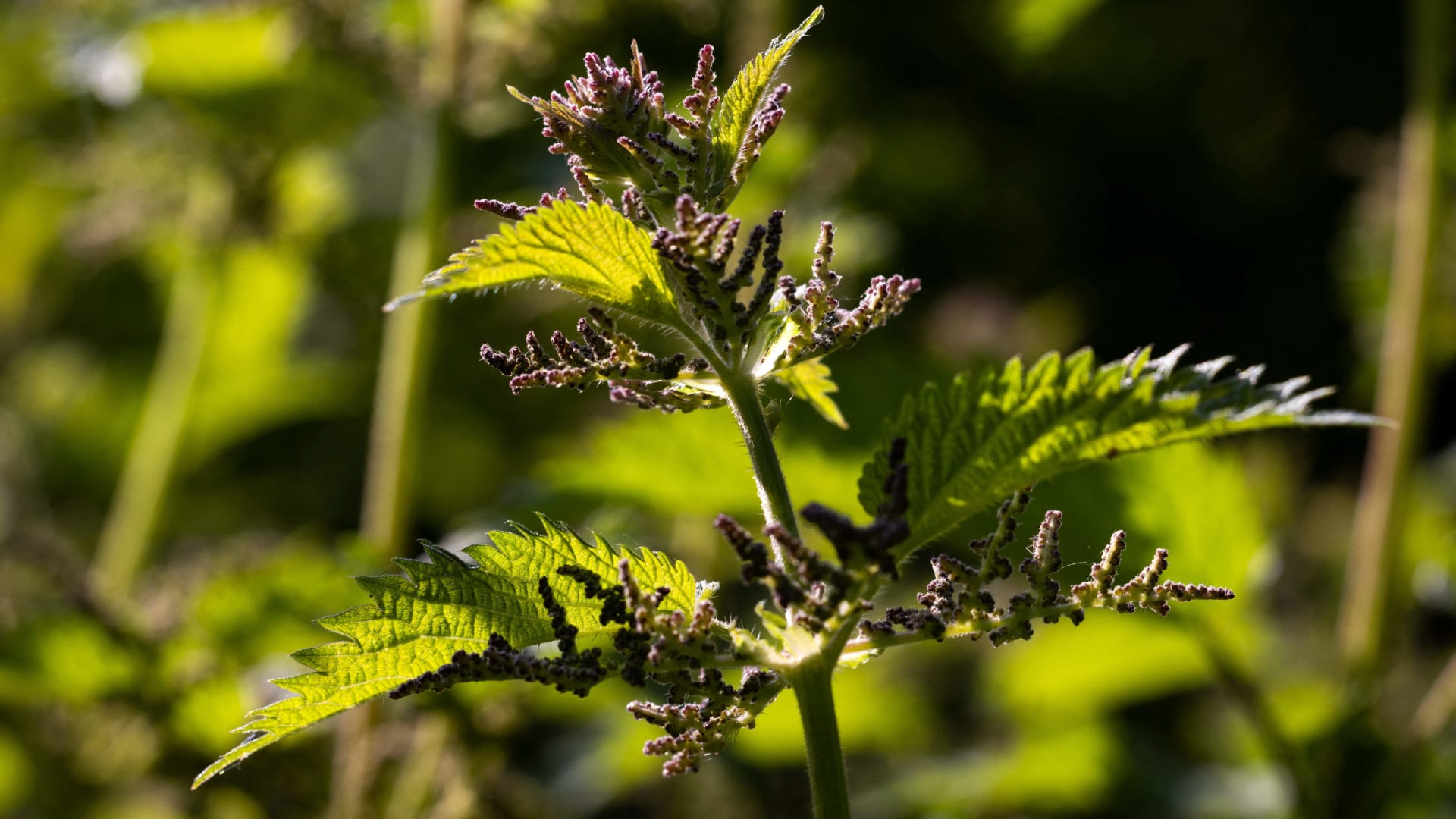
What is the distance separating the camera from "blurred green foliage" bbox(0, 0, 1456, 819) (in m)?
1.29

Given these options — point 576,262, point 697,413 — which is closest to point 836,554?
point 576,262

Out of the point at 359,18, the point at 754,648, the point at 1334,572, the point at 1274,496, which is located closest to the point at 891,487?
the point at 754,648

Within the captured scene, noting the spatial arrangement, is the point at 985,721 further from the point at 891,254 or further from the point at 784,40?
the point at 784,40

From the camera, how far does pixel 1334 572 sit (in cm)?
259

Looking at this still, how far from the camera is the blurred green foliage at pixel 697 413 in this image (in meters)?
1.29

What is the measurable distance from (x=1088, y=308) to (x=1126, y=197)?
560 millimetres

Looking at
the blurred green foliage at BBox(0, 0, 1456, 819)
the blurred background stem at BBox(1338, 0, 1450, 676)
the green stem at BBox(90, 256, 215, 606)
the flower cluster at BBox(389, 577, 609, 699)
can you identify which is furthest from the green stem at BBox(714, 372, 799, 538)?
the green stem at BBox(90, 256, 215, 606)

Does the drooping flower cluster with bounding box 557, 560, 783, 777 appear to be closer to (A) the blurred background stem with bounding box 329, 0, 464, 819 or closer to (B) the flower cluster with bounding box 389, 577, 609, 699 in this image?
(B) the flower cluster with bounding box 389, 577, 609, 699

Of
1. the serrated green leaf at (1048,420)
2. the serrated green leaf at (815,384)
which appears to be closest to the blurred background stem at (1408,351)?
the serrated green leaf at (1048,420)

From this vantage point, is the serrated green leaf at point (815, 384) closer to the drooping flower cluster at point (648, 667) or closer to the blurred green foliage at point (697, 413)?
the drooping flower cluster at point (648, 667)

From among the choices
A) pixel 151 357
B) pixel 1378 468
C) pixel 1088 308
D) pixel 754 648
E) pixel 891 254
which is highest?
pixel 151 357

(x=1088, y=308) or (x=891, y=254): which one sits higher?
(x=1088, y=308)

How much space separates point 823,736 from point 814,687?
0.08 ft

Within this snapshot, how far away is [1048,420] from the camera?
0.61 m
